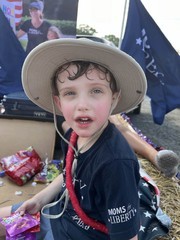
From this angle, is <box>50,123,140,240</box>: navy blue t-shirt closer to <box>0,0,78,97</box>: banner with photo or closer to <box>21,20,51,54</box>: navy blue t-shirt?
<box>0,0,78,97</box>: banner with photo

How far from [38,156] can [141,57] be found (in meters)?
1.93

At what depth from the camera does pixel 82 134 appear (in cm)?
126

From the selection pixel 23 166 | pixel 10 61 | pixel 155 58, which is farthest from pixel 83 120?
pixel 10 61

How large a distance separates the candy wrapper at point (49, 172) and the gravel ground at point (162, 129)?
7.10 ft

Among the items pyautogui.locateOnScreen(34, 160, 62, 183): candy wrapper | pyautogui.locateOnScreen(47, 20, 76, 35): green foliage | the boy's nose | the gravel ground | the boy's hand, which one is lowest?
the gravel ground

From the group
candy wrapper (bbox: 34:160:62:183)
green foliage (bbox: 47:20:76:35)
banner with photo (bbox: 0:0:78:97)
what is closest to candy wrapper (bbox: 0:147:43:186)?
candy wrapper (bbox: 34:160:62:183)

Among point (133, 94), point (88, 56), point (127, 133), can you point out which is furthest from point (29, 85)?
point (127, 133)

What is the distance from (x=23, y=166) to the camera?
2717mm

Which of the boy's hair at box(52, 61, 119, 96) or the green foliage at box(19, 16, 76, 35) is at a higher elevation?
the boy's hair at box(52, 61, 119, 96)

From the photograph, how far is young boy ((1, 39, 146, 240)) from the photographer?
1140 millimetres

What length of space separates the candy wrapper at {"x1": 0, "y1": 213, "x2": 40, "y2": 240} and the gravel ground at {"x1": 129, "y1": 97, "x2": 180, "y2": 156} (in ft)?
10.8

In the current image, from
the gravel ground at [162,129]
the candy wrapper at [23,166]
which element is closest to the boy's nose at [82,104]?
the candy wrapper at [23,166]

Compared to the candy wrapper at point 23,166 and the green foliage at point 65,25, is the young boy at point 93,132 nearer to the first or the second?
the candy wrapper at point 23,166

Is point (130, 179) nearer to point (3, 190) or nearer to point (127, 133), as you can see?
point (3, 190)
